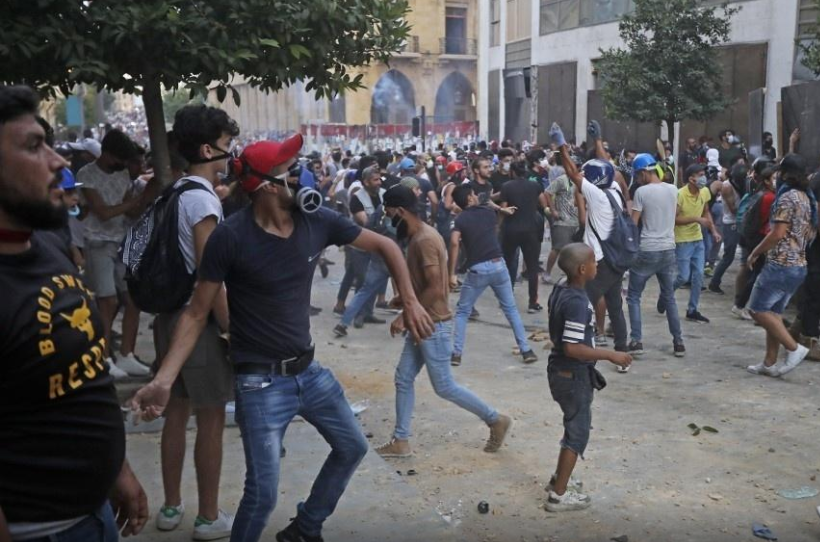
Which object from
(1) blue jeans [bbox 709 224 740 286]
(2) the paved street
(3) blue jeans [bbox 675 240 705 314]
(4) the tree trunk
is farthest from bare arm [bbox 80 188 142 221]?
(1) blue jeans [bbox 709 224 740 286]

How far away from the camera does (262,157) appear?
3557mm

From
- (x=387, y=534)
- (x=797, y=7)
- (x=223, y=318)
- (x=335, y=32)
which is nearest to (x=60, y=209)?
(x=223, y=318)

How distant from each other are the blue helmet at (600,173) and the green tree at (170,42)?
2.68m

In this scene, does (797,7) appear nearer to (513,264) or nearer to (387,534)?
(513,264)

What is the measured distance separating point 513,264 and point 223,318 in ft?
24.0

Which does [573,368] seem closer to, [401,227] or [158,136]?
[401,227]

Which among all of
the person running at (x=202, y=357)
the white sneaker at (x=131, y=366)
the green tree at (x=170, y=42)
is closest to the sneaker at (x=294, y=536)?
the person running at (x=202, y=357)

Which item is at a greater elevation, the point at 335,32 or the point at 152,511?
the point at 335,32

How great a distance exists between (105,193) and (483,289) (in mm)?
3459

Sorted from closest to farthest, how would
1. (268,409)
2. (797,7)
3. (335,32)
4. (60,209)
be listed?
(60,209), (268,409), (335,32), (797,7)

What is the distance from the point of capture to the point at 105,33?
5.23m

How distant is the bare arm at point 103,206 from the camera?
21.6 ft

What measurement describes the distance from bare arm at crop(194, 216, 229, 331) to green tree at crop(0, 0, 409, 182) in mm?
1727

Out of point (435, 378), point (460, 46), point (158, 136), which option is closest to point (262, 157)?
point (435, 378)
